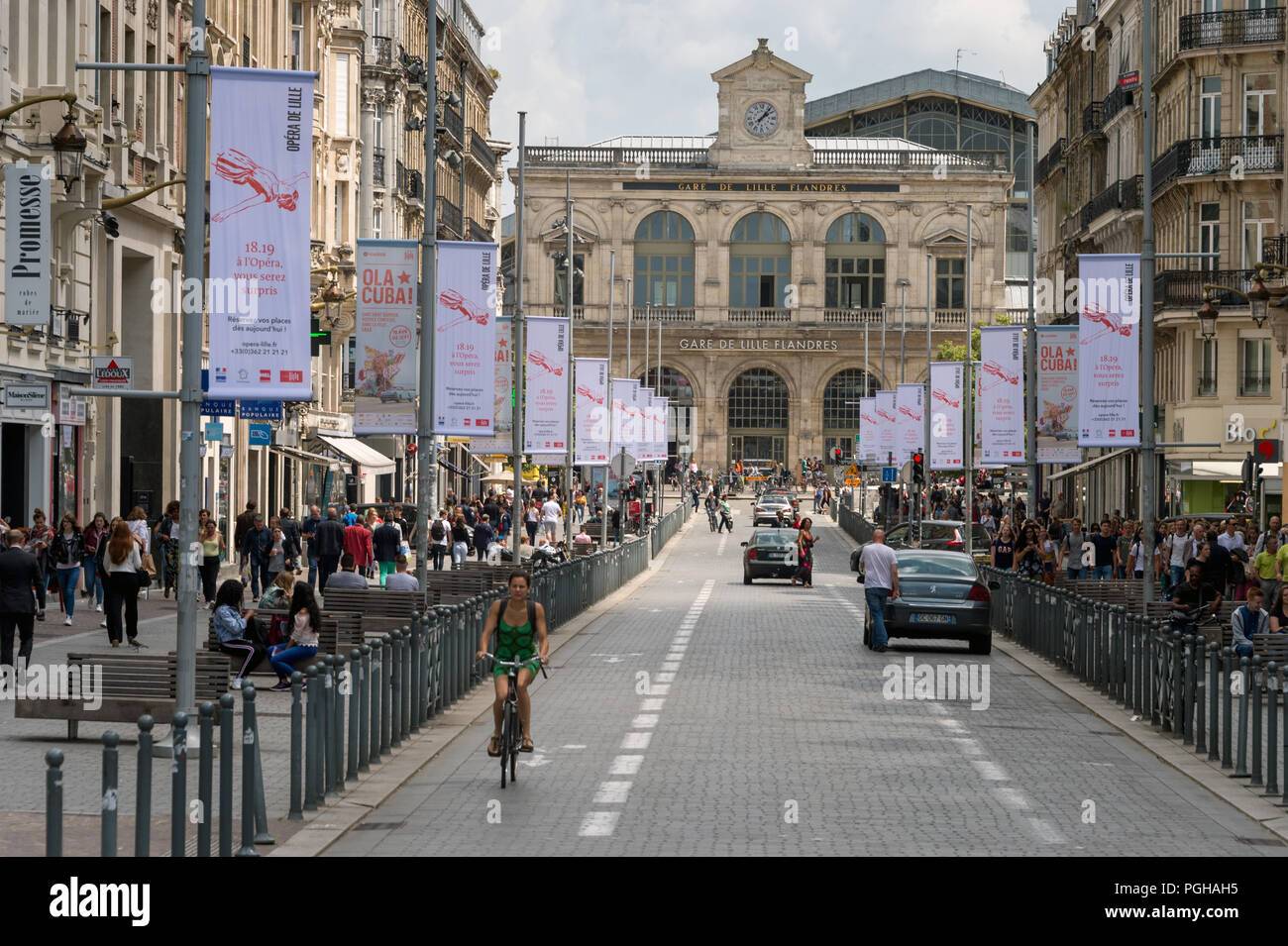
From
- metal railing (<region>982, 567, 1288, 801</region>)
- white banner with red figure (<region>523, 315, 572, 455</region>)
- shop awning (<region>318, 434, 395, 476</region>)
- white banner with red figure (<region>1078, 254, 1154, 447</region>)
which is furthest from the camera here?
shop awning (<region>318, 434, 395, 476</region>)

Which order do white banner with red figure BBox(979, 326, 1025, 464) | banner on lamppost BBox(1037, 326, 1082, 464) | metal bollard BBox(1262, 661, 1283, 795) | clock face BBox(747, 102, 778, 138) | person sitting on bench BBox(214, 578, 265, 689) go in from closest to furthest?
metal bollard BBox(1262, 661, 1283, 795), person sitting on bench BBox(214, 578, 265, 689), banner on lamppost BBox(1037, 326, 1082, 464), white banner with red figure BBox(979, 326, 1025, 464), clock face BBox(747, 102, 778, 138)

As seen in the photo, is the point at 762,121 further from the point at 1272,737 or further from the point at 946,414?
the point at 1272,737

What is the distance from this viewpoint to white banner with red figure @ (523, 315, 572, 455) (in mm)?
38656

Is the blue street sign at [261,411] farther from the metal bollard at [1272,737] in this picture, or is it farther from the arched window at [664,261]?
the arched window at [664,261]

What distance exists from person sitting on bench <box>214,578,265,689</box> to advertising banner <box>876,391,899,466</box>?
52.4 m

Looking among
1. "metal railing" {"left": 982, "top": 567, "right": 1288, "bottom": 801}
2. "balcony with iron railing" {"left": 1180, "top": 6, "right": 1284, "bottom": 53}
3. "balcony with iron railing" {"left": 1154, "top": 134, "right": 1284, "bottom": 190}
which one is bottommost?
"metal railing" {"left": 982, "top": 567, "right": 1288, "bottom": 801}

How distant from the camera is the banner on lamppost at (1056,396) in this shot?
38156 millimetres

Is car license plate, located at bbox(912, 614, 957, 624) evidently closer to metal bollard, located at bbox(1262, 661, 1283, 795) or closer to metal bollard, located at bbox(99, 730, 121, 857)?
metal bollard, located at bbox(1262, 661, 1283, 795)

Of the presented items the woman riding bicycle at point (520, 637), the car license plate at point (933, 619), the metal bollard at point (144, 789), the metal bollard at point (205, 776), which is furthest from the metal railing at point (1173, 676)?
the metal bollard at point (144, 789)

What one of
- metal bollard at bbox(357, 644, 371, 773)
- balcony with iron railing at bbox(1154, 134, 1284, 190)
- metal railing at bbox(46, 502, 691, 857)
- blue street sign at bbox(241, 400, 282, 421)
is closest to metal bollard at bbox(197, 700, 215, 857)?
metal railing at bbox(46, 502, 691, 857)

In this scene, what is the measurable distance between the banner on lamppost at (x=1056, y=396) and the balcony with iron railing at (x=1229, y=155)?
22452mm
